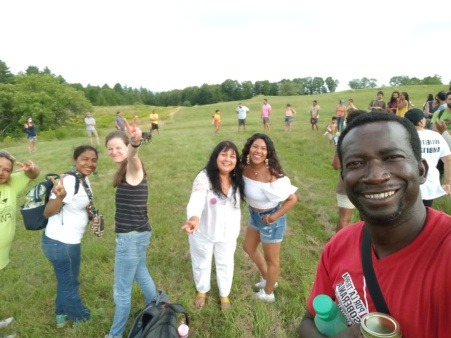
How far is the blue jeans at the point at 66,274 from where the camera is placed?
2.92 meters

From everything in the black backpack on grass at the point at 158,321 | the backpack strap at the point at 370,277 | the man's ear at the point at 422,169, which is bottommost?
the black backpack on grass at the point at 158,321

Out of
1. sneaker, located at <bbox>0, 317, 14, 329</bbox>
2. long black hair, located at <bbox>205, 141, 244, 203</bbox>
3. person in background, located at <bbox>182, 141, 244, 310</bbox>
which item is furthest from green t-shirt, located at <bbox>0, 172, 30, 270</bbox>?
long black hair, located at <bbox>205, 141, 244, 203</bbox>

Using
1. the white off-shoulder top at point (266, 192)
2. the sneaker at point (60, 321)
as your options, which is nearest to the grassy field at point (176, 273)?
the sneaker at point (60, 321)

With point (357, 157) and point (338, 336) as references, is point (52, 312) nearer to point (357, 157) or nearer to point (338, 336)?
point (338, 336)

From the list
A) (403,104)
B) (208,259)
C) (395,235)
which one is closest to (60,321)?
(208,259)

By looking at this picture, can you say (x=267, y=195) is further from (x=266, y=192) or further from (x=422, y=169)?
(x=422, y=169)

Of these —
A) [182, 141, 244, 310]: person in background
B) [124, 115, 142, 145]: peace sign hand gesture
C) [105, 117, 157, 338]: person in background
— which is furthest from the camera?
[182, 141, 244, 310]: person in background

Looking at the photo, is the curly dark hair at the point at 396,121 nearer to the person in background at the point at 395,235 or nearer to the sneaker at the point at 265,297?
the person in background at the point at 395,235

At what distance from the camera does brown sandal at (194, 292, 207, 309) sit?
337cm

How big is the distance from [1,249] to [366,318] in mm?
3325

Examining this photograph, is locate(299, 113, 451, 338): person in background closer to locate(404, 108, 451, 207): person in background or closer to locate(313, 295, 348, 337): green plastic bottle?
locate(313, 295, 348, 337): green plastic bottle

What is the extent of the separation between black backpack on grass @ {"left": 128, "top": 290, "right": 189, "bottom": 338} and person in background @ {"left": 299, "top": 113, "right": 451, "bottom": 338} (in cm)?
158

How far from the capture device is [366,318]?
1074mm

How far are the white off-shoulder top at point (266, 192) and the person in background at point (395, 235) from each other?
184cm
